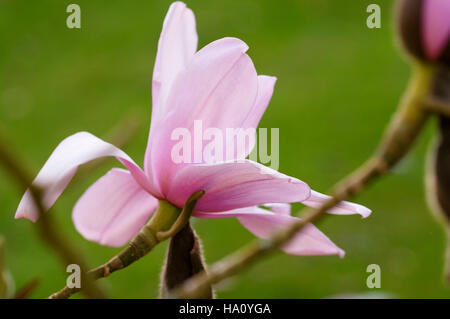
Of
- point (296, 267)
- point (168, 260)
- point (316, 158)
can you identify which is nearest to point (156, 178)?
point (168, 260)

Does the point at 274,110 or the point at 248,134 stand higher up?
the point at 248,134

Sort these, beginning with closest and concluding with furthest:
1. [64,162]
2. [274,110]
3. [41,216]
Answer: [41,216] → [64,162] → [274,110]

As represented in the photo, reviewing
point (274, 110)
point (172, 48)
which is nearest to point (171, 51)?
point (172, 48)

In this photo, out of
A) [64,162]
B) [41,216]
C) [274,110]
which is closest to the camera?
[41,216]

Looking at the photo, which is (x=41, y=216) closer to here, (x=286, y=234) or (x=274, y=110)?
(x=286, y=234)

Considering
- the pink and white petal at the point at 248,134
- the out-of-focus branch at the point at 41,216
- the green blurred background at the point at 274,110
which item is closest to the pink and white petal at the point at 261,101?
the pink and white petal at the point at 248,134
